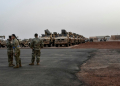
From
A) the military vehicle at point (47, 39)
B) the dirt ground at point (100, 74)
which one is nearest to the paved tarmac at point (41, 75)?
the dirt ground at point (100, 74)

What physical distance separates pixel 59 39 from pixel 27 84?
2694 cm

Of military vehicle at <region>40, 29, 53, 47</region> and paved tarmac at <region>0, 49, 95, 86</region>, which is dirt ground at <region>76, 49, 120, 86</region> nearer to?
paved tarmac at <region>0, 49, 95, 86</region>

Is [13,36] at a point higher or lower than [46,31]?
lower

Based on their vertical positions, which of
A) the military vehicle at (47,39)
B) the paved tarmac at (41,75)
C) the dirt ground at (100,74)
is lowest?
the dirt ground at (100,74)

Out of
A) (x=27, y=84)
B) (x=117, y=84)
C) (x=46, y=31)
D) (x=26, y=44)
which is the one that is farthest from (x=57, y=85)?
(x=26, y=44)

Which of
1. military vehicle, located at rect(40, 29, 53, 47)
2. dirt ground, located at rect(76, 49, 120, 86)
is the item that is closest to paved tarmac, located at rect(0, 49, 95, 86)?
dirt ground, located at rect(76, 49, 120, 86)

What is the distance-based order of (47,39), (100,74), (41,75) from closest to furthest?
(41,75) < (100,74) < (47,39)

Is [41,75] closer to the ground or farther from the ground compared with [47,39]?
closer to the ground

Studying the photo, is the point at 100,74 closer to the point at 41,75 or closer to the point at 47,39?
the point at 41,75

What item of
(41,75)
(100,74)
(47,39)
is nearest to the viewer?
(41,75)

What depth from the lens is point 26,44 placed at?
37438mm

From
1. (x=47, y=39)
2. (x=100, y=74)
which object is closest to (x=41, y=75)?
(x=100, y=74)

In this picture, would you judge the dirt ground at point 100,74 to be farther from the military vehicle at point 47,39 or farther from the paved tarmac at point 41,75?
the military vehicle at point 47,39

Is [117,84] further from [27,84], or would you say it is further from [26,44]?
[26,44]
